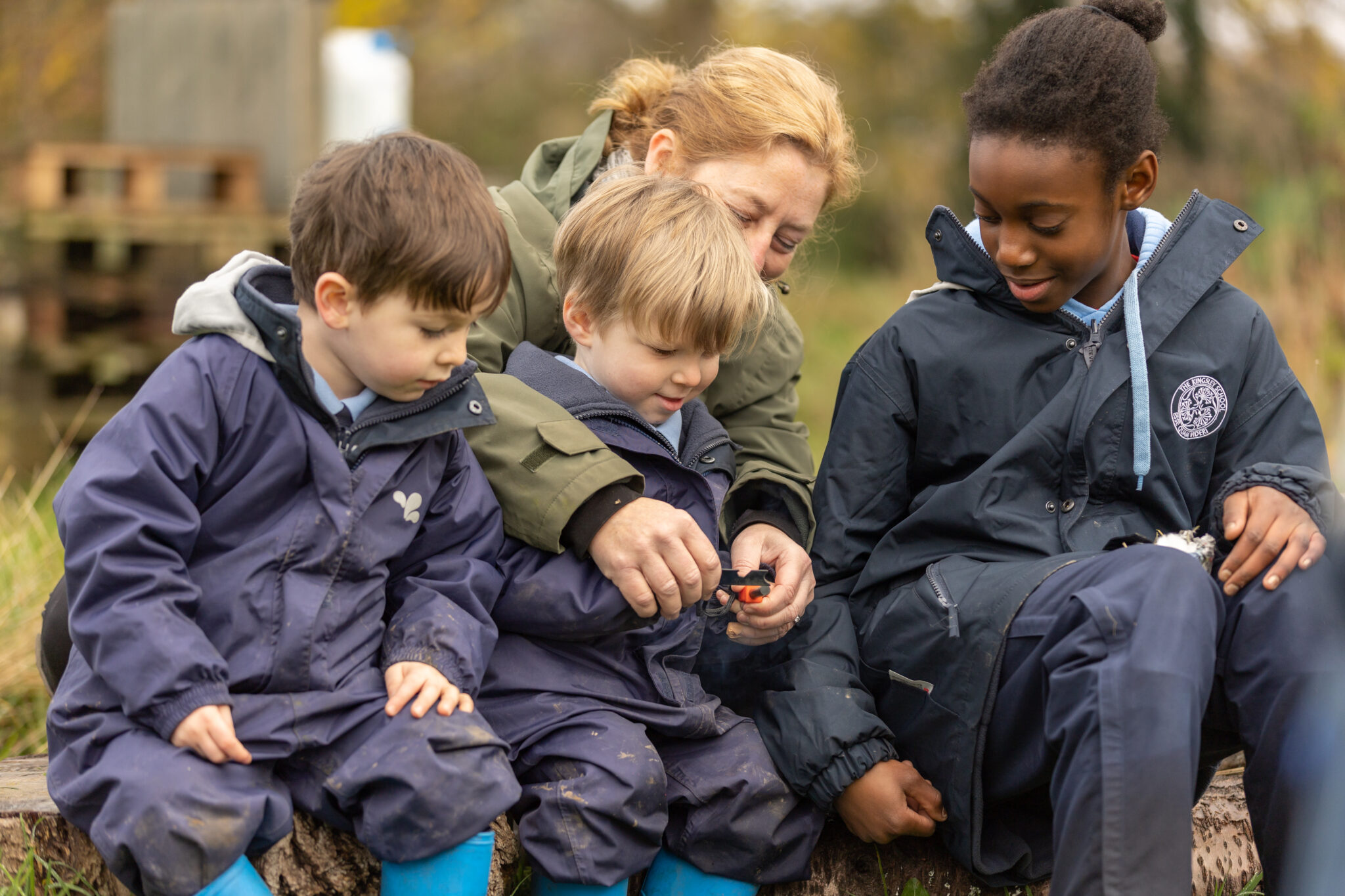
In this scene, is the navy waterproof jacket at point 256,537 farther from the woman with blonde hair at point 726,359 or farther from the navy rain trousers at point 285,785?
the woman with blonde hair at point 726,359

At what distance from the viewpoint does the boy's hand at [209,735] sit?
176cm

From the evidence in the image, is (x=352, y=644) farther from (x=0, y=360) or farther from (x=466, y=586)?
(x=0, y=360)

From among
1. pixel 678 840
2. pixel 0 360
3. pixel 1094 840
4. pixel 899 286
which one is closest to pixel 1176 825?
pixel 1094 840

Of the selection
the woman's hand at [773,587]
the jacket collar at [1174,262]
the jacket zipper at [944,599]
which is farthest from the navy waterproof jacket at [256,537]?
the jacket collar at [1174,262]

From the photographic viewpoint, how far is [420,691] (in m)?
1.94

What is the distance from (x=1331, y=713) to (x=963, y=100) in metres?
1.26

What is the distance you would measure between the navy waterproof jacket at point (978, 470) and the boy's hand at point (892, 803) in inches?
1.0

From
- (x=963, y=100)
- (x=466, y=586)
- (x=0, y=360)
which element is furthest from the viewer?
(x=0, y=360)

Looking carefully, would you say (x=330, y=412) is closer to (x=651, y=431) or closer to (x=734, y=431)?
(x=651, y=431)

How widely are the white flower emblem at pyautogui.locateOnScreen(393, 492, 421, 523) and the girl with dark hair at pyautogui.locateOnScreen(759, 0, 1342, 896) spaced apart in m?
0.75

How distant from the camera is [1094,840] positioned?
177 cm

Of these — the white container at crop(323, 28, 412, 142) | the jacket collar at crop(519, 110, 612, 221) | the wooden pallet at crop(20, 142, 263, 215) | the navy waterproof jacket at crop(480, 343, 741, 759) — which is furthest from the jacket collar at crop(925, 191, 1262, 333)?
the white container at crop(323, 28, 412, 142)

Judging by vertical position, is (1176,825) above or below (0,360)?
above

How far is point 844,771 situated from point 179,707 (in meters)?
1.08
